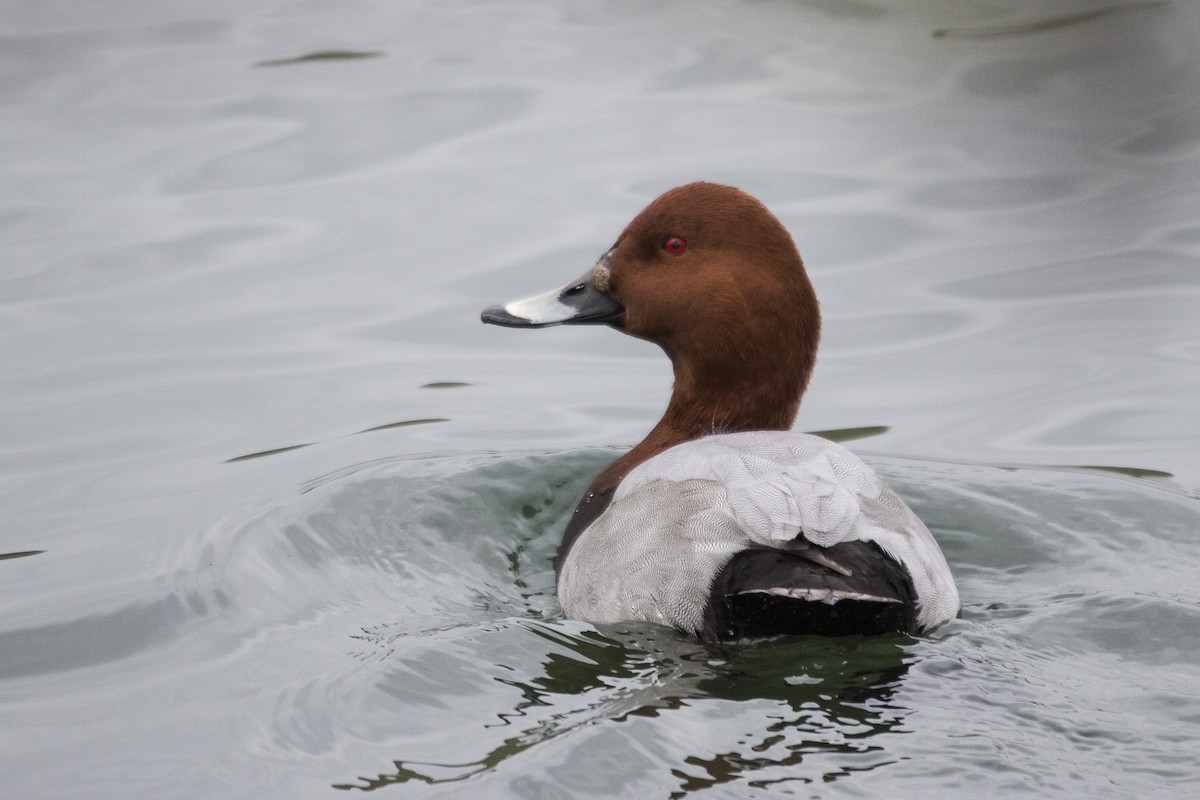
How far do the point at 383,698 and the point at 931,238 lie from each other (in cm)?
566

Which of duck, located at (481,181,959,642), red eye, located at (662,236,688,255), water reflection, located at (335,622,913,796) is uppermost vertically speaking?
red eye, located at (662,236,688,255)

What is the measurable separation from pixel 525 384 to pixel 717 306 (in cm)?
225

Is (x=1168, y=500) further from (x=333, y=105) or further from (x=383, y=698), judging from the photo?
(x=333, y=105)

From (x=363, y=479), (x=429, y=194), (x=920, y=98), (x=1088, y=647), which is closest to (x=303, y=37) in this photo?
(x=429, y=194)

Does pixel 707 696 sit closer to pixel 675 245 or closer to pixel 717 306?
pixel 717 306

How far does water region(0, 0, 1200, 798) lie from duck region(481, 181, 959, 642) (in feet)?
0.48

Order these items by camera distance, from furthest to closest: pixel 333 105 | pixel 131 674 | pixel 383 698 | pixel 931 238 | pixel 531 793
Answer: pixel 333 105, pixel 931 238, pixel 131 674, pixel 383 698, pixel 531 793

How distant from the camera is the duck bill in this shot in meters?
5.57

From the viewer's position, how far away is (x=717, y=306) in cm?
520

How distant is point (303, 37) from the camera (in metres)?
11.4

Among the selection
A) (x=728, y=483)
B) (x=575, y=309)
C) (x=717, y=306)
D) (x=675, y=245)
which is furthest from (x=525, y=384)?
(x=728, y=483)

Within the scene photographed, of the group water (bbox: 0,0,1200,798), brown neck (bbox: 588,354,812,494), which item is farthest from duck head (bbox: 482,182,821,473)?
water (bbox: 0,0,1200,798)

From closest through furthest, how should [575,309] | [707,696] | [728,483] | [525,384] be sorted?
[707,696]
[728,483]
[575,309]
[525,384]

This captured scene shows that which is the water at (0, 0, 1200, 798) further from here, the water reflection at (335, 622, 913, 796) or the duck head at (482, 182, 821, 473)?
the duck head at (482, 182, 821, 473)
